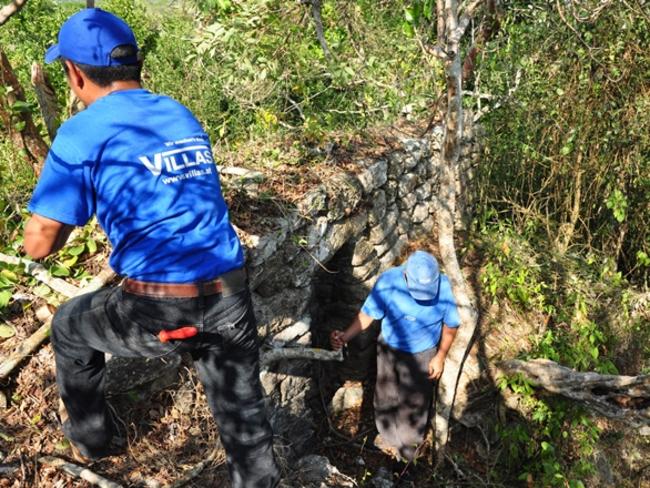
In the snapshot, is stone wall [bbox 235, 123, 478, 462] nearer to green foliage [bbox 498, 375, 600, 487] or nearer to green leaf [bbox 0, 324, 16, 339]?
green leaf [bbox 0, 324, 16, 339]

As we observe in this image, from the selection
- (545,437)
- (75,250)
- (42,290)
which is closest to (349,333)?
(545,437)

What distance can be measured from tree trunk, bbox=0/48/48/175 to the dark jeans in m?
1.71

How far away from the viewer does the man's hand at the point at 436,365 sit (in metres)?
4.57

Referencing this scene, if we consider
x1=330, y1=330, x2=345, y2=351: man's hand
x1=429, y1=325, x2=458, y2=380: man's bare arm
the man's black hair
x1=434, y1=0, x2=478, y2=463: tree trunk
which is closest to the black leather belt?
the man's black hair

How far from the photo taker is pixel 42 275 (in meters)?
3.15

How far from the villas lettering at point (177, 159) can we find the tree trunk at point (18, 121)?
1.94 metres

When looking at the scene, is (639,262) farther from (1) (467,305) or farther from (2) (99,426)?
(2) (99,426)

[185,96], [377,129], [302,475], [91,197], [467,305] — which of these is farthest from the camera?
[185,96]

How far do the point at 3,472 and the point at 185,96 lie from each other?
17.1 feet

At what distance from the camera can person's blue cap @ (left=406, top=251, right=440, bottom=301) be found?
4090mm

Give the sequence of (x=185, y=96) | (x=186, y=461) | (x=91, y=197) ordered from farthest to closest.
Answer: (x=185, y=96) < (x=186, y=461) < (x=91, y=197)

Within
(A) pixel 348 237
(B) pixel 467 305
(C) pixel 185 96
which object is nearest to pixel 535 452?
(B) pixel 467 305

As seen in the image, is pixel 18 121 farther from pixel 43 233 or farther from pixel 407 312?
pixel 407 312

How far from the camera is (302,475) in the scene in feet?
12.2
